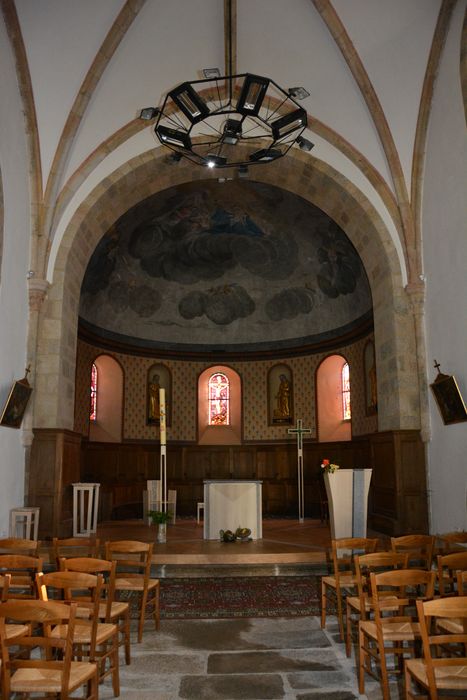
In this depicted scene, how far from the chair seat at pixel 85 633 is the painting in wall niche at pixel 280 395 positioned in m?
14.4

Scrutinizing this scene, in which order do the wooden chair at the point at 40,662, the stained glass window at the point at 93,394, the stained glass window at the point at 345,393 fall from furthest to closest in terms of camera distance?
the stained glass window at the point at 345,393 → the stained glass window at the point at 93,394 → the wooden chair at the point at 40,662

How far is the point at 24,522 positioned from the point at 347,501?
5826mm

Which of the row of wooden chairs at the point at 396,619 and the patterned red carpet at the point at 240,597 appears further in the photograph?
the patterned red carpet at the point at 240,597

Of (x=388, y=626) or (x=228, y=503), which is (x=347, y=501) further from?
(x=388, y=626)

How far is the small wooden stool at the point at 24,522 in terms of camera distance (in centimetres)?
1057

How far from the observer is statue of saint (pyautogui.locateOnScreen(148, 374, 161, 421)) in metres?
19.1

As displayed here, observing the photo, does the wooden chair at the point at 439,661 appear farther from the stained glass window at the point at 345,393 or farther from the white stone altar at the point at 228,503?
the stained glass window at the point at 345,393

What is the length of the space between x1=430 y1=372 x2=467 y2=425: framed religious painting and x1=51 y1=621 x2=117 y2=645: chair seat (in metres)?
7.18

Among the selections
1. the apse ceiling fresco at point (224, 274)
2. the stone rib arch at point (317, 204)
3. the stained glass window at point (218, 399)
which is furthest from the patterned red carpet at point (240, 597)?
the stained glass window at point (218, 399)

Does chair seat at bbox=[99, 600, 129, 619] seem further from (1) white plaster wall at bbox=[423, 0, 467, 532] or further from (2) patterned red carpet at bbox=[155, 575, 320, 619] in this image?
(1) white plaster wall at bbox=[423, 0, 467, 532]

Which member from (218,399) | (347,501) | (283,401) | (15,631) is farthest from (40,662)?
(218,399)

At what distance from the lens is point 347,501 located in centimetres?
1125

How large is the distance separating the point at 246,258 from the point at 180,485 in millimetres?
7289

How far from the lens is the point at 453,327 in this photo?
1103cm
